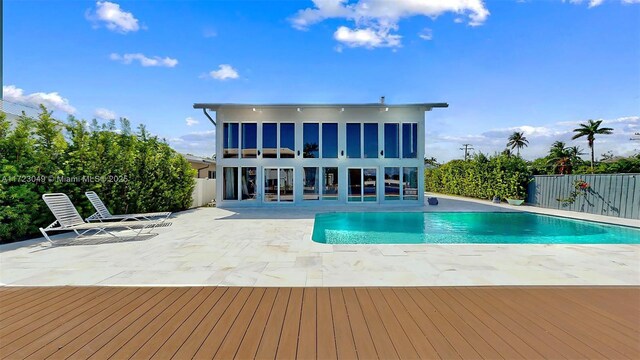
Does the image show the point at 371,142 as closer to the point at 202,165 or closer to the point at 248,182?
the point at 248,182

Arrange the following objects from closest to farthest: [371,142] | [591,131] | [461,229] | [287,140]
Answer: [461,229] < [287,140] < [371,142] < [591,131]

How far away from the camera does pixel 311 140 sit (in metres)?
15.6

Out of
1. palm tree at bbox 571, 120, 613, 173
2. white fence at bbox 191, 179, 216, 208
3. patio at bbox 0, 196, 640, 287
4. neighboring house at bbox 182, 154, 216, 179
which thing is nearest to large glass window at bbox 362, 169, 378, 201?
white fence at bbox 191, 179, 216, 208

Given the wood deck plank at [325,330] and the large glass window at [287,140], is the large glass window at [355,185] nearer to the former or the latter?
the large glass window at [287,140]

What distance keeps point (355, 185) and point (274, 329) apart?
13.3 metres

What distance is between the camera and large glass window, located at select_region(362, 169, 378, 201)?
51.6 ft

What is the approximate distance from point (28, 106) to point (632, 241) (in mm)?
24989

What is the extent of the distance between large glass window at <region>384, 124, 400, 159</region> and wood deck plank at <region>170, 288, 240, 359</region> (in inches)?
525

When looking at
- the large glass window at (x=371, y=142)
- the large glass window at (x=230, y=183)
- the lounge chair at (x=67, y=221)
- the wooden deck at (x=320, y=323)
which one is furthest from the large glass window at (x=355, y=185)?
the wooden deck at (x=320, y=323)

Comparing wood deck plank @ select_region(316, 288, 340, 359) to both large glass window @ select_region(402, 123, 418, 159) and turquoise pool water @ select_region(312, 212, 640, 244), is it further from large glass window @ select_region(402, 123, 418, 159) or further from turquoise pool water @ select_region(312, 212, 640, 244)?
large glass window @ select_region(402, 123, 418, 159)

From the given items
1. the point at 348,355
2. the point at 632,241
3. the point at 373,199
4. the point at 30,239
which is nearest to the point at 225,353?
the point at 348,355

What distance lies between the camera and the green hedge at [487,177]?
51.4 feet

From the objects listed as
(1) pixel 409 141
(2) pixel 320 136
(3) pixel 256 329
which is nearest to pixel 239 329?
(3) pixel 256 329

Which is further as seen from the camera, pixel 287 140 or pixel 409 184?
pixel 409 184
